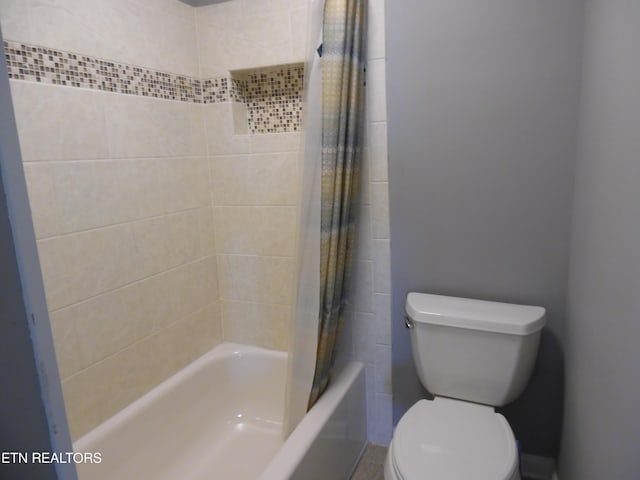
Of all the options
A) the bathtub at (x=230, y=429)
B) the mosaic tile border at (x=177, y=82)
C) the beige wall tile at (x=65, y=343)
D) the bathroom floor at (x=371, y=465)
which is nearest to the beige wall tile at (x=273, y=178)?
the mosaic tile border at (x=177, y=82)

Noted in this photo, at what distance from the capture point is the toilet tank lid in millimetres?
1569

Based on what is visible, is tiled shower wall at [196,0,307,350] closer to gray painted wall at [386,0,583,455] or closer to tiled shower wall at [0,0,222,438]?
tiled shower wall at [0,0,222,438]

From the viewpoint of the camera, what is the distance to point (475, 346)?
1.63m

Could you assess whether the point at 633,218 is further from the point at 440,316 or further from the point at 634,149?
the point at 440,316

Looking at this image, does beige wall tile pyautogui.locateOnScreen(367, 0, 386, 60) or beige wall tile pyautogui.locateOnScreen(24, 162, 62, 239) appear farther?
beige wall tile pyautogui.locateOnScreen(367, 0, 386, 60)

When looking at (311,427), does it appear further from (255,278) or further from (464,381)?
(255,278)

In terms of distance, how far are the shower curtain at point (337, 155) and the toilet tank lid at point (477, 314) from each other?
34 cm

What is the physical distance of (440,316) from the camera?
65.2 inches

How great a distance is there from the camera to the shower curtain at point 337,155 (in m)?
1.59

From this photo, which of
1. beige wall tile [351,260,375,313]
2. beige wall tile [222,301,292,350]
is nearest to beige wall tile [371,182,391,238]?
beige wall tile [351,260,375,313]

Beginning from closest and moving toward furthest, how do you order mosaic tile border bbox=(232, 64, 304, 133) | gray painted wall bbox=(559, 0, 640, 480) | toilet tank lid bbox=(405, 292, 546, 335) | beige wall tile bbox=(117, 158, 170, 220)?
1. gray painted wall bbox=(559, 0, 640, 480)
2. toilet tank lid bbox=(405, 292, 546, 335)
3. beige wall tile bbox=(117, 158, 170, 220)
4. mosaic tile border bbox=(232, 64, 304, 133)

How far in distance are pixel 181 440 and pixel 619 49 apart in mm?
2123

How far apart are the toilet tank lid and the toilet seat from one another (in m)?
0.32

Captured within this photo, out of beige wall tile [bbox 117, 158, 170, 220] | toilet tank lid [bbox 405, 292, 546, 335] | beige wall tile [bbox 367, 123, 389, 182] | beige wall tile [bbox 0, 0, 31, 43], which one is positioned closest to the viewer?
beige wall tile [bbox 0, 0, 31, 43]
